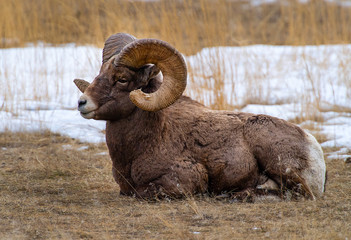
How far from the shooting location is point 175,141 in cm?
686

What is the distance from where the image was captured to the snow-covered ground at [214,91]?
10.9 metres

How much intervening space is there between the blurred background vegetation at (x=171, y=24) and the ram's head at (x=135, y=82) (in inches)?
170

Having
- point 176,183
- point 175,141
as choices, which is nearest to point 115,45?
point 175,141

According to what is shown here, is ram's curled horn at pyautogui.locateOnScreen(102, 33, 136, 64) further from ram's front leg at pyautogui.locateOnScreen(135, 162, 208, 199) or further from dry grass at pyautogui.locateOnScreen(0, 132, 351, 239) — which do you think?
dry grass at pyautogui.locateOnScreen(0, 132, 351, 239)

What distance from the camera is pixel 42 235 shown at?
5.28 m

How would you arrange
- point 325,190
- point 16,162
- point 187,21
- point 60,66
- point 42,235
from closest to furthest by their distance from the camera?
point 42,235 → point 325,190 → point 16,162 → point 187,21 → point 60,66

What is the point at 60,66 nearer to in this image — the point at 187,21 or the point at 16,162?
the point at 187,21

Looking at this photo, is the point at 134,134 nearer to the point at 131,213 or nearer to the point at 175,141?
the point at 175,141

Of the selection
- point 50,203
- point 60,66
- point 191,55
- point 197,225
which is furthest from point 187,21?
point 197,225

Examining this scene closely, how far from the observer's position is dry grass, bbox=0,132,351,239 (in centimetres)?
531

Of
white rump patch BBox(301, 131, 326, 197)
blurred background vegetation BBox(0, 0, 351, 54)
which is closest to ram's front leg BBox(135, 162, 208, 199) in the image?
white rump patch BBox(301, 131, 326, 197)

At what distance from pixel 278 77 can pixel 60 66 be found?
5.70 meters

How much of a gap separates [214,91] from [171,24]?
82.3 inches

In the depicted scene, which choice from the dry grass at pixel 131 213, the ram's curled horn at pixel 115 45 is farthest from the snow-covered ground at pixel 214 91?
the ram's curled horn at pixel 115 45
